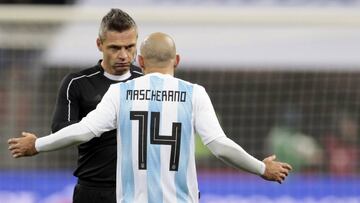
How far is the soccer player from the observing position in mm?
5008

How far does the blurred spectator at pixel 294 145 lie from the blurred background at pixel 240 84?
2 cm

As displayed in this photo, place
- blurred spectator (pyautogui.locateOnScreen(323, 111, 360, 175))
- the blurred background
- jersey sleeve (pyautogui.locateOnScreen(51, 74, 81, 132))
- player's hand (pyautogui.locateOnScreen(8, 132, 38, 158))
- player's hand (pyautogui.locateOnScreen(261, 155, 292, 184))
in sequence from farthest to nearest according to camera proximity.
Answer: blurred spectator (pyautogui.locateOnScreen(323, 111, 360, 175)) < the blurred background < jersey sleeve (pyautogui.locateOnScreen(51, 74, 81, 132)) < player's hand (pyautogui.locateOnScreen(8, 132, 38, 158)) < player's hand (pyautogui.locateOnScreen(261, 155, 292, 184))

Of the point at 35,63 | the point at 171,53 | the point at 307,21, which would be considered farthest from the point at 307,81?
the point at 171,53

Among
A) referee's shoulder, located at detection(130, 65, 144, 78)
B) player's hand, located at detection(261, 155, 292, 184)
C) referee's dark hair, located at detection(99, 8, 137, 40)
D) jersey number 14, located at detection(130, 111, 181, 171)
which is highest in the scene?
referee's dark hair, located at detection(99, 8, 137, 40)

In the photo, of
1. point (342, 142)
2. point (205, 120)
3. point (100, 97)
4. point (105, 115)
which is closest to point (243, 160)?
point (205, 120)

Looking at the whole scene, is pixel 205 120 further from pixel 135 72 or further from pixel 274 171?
pixel 135 72

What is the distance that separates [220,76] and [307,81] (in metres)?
1.31

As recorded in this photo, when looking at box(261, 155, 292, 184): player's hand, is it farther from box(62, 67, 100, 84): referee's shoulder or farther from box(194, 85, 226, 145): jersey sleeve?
box(62, 67, 100, 84): referee's shoulder

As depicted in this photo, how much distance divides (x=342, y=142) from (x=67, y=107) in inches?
311

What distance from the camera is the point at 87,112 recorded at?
601cm

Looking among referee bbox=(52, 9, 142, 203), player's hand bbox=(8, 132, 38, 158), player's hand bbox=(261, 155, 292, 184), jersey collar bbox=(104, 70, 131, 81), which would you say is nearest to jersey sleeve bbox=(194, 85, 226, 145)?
player's hand bbox=(261, 155, 292, 184)

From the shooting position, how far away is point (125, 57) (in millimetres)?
5914

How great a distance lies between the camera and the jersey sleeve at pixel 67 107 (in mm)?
Result: 5883

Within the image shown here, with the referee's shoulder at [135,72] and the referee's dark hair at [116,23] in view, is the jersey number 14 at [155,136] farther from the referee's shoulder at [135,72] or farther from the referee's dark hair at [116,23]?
the referee's shoulder at [135,72]
